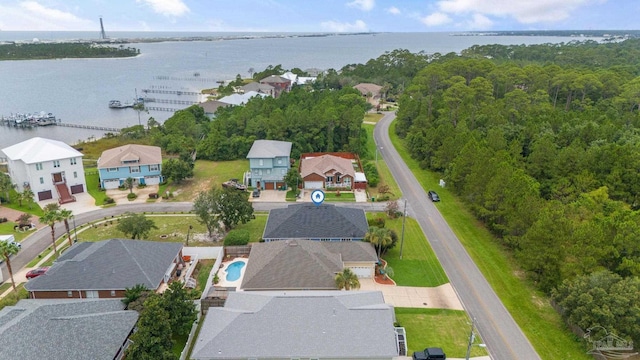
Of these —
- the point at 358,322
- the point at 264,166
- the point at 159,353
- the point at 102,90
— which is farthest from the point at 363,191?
the point at 102,90

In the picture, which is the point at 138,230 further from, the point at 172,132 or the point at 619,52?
the point at 619,52

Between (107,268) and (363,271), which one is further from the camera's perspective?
(363,271)

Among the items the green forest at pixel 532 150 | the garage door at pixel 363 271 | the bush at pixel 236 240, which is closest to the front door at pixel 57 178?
the green forest at pixel 532 150

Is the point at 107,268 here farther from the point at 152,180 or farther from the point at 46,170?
the point at 152,180

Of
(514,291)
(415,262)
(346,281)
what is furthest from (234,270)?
(514,291)

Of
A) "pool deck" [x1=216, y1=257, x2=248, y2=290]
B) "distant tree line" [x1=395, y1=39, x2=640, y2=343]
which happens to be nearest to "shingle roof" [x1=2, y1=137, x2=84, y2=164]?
"pool deck" [x1=216, y1=257, x2=248, y2=290]

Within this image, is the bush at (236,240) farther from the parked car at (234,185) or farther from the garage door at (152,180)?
the garage door at (152,180)
